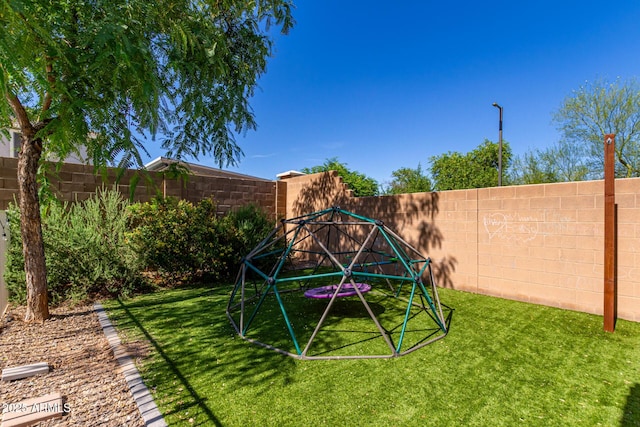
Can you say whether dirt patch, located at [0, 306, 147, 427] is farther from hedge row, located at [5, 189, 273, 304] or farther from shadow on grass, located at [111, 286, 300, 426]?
hedge row, located at [5, 189, 273, 304]

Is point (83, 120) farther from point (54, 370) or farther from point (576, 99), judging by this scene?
point (576, 99)

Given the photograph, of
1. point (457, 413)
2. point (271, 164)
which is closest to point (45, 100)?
point (457, 413)

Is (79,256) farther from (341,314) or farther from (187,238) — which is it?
(341,314)

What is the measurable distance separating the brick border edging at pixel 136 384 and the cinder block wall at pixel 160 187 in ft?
6.29

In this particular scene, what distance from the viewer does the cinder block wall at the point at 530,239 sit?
438 cm

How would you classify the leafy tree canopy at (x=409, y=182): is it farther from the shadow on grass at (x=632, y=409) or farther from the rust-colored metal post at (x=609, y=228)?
the shadow on grass at (x=632, y=409)

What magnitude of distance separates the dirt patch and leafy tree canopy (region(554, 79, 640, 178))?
19772 millimetres

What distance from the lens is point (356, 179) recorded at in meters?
19.4

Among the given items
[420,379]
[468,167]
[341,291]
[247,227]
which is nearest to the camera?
[420,379]

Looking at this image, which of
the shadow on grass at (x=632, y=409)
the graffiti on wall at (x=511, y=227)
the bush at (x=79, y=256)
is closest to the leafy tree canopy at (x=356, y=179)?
the graffiti on wall at (x=511, y=227)

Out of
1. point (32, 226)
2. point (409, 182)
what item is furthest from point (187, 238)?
point (409, 182)

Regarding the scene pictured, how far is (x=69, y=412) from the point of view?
2.37 m

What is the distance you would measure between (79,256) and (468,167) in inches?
1062

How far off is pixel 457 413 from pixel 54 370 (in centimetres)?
376
